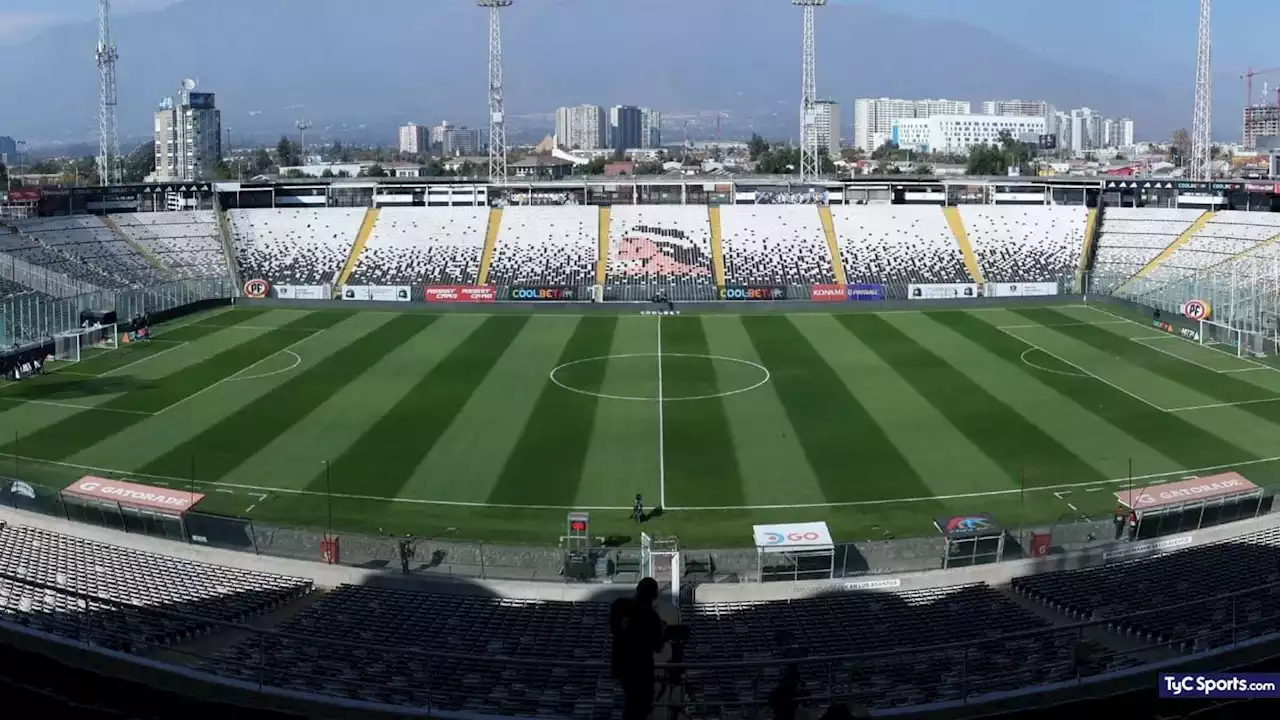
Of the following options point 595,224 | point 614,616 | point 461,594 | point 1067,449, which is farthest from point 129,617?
point 595,224

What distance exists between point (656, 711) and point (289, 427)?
3219 cm

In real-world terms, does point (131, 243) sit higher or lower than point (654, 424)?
higher

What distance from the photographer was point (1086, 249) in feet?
246

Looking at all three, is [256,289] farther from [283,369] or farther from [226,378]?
[226,378]

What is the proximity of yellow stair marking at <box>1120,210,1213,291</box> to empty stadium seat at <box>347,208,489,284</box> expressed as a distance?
39.7 metres

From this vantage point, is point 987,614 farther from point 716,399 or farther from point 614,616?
point 716,399

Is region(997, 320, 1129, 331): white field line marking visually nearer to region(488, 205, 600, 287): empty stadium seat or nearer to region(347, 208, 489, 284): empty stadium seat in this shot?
region(488, 205, 600, 287): empty stadium seat

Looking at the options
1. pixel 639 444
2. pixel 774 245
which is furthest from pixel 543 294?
pixel 639 444

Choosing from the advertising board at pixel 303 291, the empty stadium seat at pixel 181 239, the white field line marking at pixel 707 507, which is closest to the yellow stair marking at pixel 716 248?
the advertising board at pixel 303 291

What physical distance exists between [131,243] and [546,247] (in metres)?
25.6

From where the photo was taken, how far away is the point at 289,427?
39406mm

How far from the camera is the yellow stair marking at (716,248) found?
72.4 m

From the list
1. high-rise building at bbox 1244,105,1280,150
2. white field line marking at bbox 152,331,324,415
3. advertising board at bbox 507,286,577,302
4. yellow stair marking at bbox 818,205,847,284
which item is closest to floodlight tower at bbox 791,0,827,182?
yellow stair marking at bbox 818,205,847,284

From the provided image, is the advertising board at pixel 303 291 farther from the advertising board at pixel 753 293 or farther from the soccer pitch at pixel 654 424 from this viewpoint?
the advertising board at pixel 753 293
